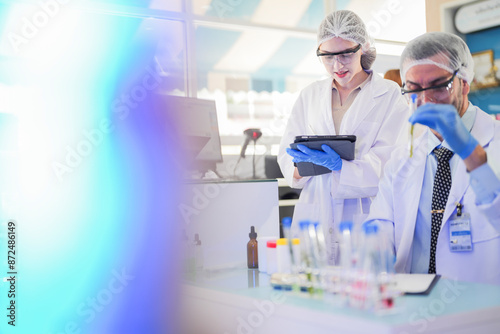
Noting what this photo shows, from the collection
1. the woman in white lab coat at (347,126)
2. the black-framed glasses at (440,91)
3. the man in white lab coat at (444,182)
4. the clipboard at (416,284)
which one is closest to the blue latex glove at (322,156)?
the woman in white lab coat at (347,126)

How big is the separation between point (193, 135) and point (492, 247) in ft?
4.37

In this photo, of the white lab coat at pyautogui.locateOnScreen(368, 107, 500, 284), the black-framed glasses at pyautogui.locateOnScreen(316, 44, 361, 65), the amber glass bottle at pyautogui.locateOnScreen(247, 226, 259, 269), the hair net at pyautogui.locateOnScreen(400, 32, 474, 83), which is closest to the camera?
the white lab coat at pyautogui.locateOnScreen(368, 107, 500, 284)

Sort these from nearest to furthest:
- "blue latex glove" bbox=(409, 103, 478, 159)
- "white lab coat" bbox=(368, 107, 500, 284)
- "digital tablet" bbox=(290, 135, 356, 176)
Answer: "blue latex glove" bbox=(409, 103, 478, 159) < "white lab coat" bbox=(368, 107, 500, 284) < "digital tablet" bbox=(290, 135, 356, 176)

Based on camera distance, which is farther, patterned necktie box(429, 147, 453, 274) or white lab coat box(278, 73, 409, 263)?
white lab coat box(278, 73, 409, 263)

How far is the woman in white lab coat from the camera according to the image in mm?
2154

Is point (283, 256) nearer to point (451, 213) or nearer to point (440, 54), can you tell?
point (451, 213)

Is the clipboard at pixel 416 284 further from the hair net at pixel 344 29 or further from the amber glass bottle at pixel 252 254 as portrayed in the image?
the hair net at pixel 344 29

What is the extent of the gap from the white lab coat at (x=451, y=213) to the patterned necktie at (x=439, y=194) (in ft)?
0.08

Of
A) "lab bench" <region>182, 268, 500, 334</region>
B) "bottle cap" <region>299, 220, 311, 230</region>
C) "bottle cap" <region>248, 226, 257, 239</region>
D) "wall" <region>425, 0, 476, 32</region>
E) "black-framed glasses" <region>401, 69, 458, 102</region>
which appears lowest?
"lab bench" <region>182, 268, 500, 334</region>

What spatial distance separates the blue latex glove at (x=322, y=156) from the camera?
6.95 ft

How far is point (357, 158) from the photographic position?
2287mm

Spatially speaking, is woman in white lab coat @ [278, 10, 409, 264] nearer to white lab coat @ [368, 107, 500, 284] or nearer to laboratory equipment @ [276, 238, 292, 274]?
white lab coat @ [368, 107, 500, 284]

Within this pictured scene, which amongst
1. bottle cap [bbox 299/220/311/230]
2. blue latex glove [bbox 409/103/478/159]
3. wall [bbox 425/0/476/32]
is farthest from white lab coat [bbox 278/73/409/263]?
wall [bbox 425/0/476/32]

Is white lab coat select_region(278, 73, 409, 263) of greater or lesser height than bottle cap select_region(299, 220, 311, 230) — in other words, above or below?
above
